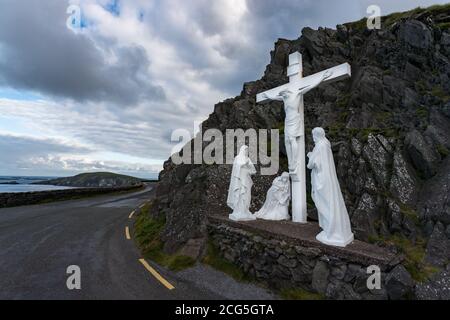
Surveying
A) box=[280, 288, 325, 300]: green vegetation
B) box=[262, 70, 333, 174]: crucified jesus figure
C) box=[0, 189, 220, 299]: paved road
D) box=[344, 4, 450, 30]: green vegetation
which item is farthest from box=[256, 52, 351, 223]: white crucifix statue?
box=[344, 4, 450, 30]: green vegetation

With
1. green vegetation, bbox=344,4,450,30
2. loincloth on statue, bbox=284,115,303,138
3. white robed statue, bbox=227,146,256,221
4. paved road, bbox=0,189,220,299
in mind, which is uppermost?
green vegetation, bbox=344,4,450,30

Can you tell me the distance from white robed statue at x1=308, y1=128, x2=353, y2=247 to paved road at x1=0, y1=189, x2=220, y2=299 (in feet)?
10.4

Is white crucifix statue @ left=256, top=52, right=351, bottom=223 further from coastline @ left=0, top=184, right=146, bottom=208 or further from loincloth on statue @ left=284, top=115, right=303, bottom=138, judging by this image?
coastline @ left=0, top=184, right=146, bottom=208

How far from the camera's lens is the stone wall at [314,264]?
17.1ft

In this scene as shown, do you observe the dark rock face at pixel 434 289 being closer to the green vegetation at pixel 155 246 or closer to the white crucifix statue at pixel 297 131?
the white crucifix statue at pixel 297 131

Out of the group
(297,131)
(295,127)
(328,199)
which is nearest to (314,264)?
Answer: (328,199)

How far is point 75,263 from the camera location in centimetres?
848

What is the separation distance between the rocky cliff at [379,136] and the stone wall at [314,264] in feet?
5.01

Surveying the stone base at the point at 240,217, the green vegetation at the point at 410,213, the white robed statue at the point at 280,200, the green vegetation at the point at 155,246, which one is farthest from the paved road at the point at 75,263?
the green vegetation at the point at 410,213

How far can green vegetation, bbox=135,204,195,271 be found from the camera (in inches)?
335

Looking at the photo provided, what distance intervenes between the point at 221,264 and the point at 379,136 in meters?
8.33

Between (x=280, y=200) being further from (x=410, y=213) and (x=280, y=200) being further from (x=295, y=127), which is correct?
(x=410, y=213)

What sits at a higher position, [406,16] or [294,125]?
[406,16]
